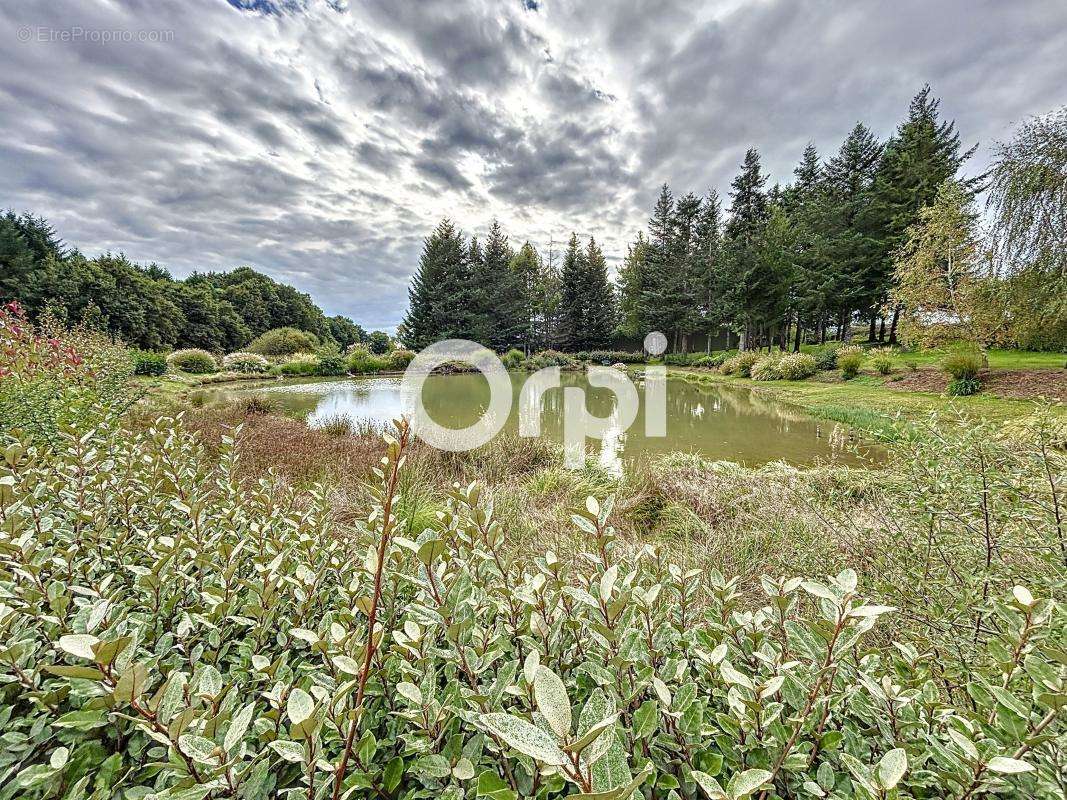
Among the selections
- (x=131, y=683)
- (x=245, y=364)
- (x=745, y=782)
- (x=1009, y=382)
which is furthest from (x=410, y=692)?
(x=245, y=364)

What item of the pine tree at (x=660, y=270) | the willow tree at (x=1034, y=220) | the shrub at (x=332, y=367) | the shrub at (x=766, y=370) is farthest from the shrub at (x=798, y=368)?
the shrub at (x=332, y=367)

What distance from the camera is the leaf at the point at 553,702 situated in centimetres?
43

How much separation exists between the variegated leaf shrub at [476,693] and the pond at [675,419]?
305 centimetres

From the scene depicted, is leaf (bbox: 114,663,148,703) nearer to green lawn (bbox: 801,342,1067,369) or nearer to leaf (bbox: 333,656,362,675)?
leaf (bbox: 333,656,362,675)

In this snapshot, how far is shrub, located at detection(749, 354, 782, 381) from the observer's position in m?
15.6

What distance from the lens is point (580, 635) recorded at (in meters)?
0.91

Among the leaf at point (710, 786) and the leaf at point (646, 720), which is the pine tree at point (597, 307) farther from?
the leaf at point (710, 786)

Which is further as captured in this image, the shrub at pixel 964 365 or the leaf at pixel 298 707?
the shrub at pixel 964 365

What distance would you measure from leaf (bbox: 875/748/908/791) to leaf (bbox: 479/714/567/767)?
436 millimetres

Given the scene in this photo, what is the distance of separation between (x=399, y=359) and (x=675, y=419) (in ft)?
62.2

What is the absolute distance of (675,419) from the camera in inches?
365

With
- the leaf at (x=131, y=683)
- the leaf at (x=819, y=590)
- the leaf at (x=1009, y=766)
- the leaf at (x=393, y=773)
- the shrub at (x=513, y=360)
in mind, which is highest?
the shrub at (x=513, y=360)

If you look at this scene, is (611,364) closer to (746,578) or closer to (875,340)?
(875,340)

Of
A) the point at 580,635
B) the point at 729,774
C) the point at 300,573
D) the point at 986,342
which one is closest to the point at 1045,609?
the point at 729,774
